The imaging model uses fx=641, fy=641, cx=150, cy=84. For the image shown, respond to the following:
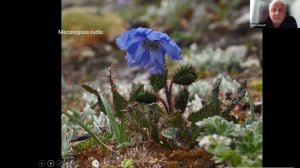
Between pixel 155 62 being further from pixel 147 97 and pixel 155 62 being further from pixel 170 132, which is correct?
pixel 170 132

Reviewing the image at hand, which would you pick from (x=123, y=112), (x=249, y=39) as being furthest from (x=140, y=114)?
(x=249, y=39)
